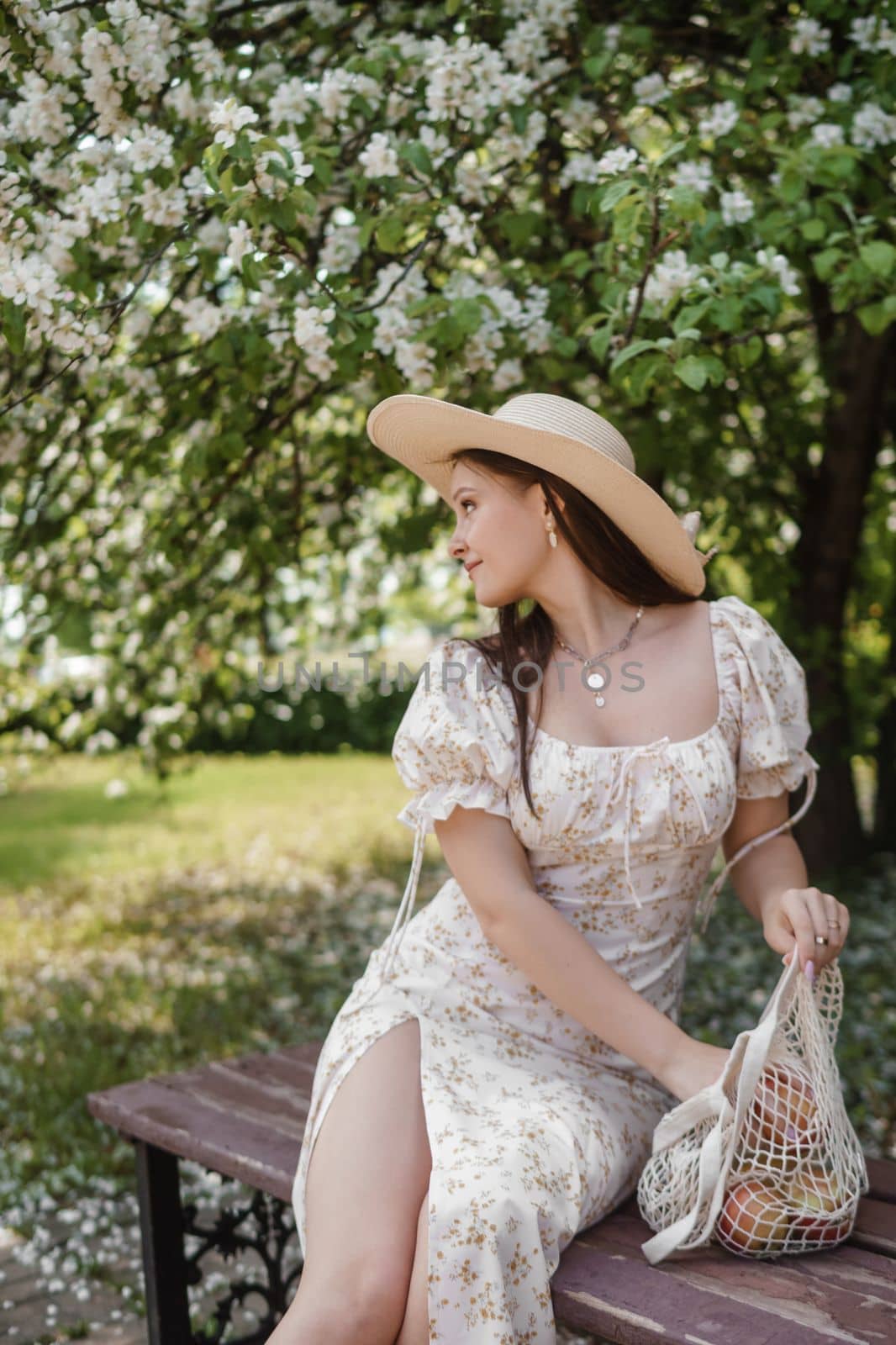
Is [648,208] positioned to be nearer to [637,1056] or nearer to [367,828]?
[637,1056]

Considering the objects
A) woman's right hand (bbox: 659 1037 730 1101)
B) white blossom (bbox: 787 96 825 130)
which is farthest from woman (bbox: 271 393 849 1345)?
white blossom (bbox: 787 96 825 130)

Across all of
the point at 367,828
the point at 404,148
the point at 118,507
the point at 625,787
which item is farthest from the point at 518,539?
the point at 367,828

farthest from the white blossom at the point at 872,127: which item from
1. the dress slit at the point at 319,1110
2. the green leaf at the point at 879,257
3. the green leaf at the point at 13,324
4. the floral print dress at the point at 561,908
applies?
the dress slit at the point at 319,1110

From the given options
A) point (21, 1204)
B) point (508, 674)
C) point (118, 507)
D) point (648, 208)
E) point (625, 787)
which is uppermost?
point (648, 208)

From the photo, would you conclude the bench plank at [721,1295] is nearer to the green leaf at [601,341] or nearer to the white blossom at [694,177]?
the green leaf at [601,341]

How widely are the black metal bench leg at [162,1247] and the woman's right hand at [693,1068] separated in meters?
1.18

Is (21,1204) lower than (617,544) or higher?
lower

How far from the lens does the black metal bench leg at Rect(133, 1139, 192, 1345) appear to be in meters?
2.61

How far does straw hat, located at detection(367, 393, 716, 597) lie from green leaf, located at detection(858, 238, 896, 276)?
0.62m

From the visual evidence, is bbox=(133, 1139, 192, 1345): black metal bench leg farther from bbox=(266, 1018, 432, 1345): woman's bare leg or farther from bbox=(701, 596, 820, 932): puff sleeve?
A: bbox=(701, 596, 820, 932): puff sleeve

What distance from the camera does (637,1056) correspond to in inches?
79.3

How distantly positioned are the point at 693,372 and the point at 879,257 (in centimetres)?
45

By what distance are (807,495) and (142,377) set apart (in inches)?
142

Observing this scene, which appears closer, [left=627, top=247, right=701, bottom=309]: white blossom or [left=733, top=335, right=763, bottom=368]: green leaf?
[left=627, top=247, right=701, bottom=309]: white blossom
